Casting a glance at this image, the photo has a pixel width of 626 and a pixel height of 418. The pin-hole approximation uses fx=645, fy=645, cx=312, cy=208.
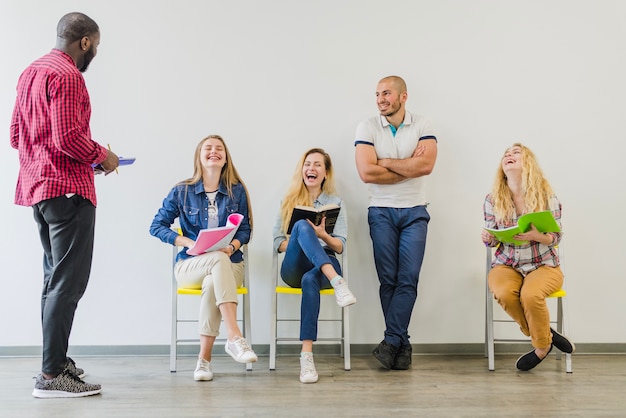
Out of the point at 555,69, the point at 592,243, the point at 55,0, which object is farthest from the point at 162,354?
the point at 555,69

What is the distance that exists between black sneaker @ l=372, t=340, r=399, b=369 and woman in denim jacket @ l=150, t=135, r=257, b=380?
0.85 meters

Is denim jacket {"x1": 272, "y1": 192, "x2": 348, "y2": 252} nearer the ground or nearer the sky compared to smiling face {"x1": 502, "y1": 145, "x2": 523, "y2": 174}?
nearer the ground

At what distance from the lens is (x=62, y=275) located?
2.82 m

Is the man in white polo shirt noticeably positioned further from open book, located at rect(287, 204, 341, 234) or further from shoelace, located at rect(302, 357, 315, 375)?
shoelace, located at rect(302, 357, 315, 375)

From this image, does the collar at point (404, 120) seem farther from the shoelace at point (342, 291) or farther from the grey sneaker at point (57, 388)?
the grey sneaker at point (57, 388)

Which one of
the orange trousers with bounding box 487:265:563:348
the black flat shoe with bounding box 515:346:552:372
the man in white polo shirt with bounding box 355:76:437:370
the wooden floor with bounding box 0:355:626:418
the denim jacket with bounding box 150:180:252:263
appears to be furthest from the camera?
the man in white polo shirt with bounding box 355:76:437:370

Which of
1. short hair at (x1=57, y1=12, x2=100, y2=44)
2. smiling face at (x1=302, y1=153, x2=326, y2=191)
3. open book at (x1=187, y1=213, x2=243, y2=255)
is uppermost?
short hair at (x1=57, y1=12, x2=100, y2=44)

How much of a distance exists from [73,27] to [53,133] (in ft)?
1.64

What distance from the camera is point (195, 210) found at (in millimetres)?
3559

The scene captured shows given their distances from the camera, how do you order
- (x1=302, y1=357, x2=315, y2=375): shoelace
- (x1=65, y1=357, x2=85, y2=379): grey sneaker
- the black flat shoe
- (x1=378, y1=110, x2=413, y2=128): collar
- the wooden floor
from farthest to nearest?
(x1=378, y1=110, x2=413, y2=128): collar, the black flat shoe, (x1=302, y1=357, x2=315, y2=375): shoelace, (x1=65, y1=357, x2=85, y2=379): grey sneaker, the wooden floor

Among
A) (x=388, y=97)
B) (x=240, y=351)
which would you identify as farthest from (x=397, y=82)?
(x=240, y=351)

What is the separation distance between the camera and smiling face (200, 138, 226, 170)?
11.7ft

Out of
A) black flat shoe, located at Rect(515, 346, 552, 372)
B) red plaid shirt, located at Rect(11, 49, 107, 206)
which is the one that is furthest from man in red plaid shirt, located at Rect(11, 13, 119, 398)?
black flat shoe, located at Rect(515, 346, 552, 372)

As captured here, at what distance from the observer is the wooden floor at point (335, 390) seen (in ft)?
8.79
